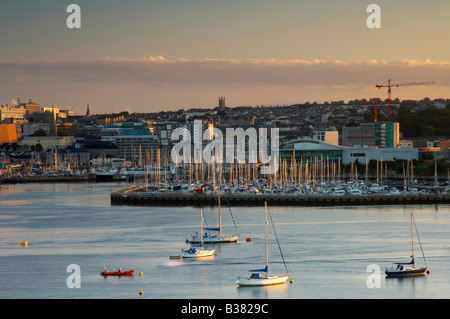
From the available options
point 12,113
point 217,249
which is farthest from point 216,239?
point 12,113

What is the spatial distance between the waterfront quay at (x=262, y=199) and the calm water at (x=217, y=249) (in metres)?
1.63

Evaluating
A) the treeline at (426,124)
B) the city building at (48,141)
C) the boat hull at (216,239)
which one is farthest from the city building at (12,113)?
Answer: the boat hull at (216,239)

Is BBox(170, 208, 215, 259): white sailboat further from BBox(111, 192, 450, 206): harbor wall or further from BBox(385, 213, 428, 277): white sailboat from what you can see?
BBox(111, 192, 450, 206): harbor wall

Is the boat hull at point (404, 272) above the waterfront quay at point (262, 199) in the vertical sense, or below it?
below

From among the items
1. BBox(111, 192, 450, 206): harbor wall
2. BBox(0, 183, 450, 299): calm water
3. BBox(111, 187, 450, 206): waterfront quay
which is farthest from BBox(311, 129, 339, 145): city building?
BBox(0, 183, 450, 299): calm water

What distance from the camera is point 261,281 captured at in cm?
1794

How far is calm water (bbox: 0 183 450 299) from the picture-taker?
59.1ft

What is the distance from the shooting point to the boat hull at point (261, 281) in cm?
1792

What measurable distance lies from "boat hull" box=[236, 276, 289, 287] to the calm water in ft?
0.49

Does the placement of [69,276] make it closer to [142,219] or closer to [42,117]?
[142,219]

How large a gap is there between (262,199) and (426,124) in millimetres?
46541

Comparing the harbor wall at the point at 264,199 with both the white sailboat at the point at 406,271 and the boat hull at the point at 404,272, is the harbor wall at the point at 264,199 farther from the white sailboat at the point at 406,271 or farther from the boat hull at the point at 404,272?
the boat hull at the point at 404,272

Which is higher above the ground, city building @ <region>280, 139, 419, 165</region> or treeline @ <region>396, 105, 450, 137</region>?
treeline @ <region>396, 105, 450, 137</region>

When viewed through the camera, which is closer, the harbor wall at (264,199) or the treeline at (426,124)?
the harbor wall at (264,199)
